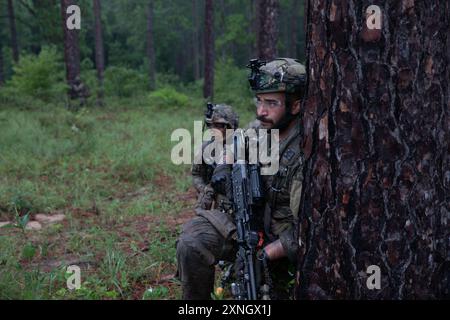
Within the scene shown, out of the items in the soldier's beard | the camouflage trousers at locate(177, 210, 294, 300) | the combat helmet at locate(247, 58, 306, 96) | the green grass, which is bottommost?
the green grass

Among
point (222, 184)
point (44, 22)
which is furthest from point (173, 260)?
point (44, 22)

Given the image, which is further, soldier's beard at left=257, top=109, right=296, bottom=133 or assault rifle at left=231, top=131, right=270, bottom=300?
soldier's beard at left=257, top=109, right=296, bottom=133

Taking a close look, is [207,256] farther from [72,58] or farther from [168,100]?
[168,100]

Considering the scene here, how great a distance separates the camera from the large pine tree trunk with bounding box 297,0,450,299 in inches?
88.4

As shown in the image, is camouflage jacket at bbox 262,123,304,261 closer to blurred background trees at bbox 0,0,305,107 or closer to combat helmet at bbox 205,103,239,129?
combat helmet at bbox 205,103,239,129

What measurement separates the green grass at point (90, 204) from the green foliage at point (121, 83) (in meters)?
9.95

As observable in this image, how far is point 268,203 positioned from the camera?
3400 mm

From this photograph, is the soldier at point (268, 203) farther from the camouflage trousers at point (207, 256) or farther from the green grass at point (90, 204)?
the green grass at point (90, 204)

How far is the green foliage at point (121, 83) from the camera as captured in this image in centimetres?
2230

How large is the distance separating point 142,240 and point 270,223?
6.77 feet

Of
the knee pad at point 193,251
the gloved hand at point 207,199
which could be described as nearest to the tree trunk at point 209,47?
the gloved hand at point 207,199

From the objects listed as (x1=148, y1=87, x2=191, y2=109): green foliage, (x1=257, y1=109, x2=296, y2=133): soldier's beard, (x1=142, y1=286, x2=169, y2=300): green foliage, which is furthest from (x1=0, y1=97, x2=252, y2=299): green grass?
(x1=148, y1=87, x2=191, y2=109): green foliage

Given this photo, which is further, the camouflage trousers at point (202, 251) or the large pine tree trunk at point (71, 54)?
the large pine tree trunk at point (71, 54)

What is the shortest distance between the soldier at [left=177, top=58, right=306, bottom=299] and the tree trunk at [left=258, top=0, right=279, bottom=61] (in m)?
8.78
